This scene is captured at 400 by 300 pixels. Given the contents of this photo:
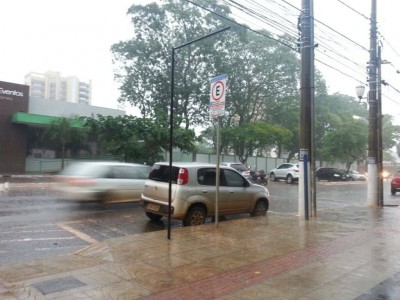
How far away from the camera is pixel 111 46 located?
1369 inches

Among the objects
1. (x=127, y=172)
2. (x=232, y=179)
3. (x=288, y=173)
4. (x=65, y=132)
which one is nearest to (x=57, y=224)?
(x=127, y=172)

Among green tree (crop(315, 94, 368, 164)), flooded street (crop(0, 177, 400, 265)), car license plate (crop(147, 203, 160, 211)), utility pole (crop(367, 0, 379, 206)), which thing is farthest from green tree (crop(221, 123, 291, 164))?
car license plate (crop(147, 203, 160, 211))

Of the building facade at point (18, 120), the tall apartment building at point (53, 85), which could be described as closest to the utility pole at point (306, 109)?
the building facade at point (18, 120)

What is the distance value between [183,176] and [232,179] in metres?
1.86

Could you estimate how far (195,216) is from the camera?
30.7 feet

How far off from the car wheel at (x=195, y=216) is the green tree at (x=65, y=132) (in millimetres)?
20200

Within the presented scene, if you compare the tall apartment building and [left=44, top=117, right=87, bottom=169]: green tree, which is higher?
the tall apartment building

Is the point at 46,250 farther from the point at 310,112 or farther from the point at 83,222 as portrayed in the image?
the point at 310,112

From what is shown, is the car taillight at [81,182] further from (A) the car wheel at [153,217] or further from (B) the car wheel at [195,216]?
(B) the car wheel at [195,216]

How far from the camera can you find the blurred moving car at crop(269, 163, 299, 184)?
1216 inches

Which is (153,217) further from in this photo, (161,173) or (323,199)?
(323,199)

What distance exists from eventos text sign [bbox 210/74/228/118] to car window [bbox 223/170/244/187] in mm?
2293

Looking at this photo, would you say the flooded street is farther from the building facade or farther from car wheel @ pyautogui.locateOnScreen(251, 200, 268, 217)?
the building facade

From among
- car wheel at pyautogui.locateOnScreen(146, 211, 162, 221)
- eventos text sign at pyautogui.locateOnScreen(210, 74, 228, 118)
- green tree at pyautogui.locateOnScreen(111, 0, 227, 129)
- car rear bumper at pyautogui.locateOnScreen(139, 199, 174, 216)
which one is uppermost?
green tree at pyautogui.locateOnScreen(111, 0, 227, 129)
